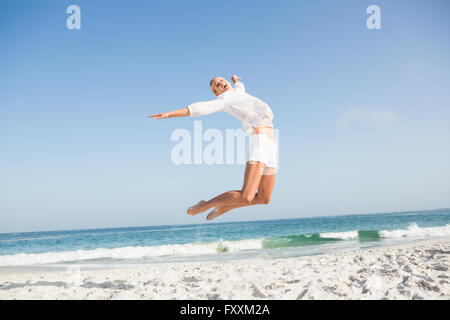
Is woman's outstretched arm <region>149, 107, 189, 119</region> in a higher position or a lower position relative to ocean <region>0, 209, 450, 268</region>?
higher

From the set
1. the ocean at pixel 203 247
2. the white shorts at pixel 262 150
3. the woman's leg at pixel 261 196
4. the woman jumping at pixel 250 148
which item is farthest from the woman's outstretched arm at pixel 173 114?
the ocean at pixel 203 247

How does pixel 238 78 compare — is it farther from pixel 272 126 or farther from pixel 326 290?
pixel 326 290

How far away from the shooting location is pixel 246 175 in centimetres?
368

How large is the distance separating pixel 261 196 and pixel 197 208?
0.82m

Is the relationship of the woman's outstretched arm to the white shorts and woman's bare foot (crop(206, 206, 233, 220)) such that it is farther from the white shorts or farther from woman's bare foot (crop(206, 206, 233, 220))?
woman's bare foot (crop(206, 206, 233, 220))

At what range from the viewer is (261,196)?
390 cm

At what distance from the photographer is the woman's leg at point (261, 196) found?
383cm

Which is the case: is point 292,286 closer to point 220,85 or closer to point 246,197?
point 246,197

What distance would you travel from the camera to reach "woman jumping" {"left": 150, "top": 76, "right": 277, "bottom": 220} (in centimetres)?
366

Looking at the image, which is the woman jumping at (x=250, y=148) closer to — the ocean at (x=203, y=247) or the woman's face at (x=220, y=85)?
the woman's face at (x=220, y=85)

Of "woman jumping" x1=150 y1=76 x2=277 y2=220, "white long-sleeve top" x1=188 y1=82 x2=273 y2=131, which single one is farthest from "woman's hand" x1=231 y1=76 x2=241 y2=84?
"white long-sleeve top" x1=188 y1=82 x2=273 y2=131

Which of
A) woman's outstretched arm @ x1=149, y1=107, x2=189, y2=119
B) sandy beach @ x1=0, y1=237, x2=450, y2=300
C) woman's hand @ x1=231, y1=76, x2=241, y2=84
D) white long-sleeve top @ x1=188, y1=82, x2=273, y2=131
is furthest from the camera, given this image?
woman's hand @ x1=231, y1=76, x2=241, y2=84

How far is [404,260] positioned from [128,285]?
476 cm
